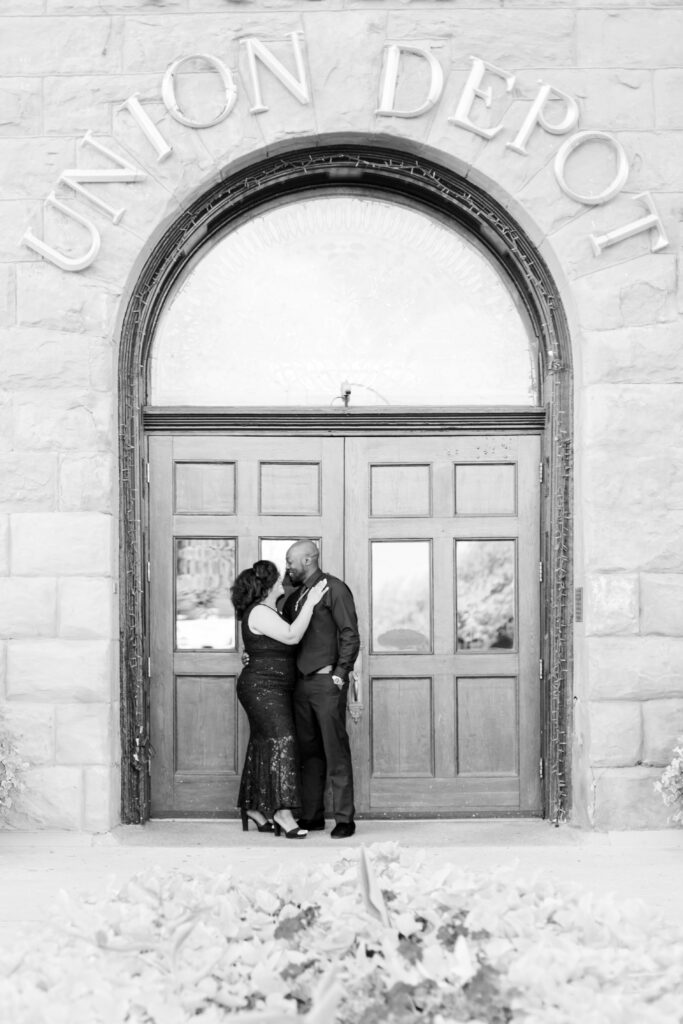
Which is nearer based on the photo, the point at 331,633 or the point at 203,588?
the point at 331,633

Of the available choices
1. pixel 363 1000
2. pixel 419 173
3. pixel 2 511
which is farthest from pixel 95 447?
pixel 363 1000

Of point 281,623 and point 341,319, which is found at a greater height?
point 341,319

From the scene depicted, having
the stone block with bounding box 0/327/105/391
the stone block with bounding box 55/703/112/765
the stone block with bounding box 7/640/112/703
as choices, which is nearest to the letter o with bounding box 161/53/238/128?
the stone block with bounding box 0/327/105/391

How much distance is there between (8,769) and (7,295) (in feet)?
7.96

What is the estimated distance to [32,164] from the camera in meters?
6.57

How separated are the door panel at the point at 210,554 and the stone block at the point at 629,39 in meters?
2.48

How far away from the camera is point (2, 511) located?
649cm

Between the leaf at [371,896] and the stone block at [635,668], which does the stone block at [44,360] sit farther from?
the leaf at [371,896]

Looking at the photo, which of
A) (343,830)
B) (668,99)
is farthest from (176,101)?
(343,830)

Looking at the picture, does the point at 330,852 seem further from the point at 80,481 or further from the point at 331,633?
the point at 80,481

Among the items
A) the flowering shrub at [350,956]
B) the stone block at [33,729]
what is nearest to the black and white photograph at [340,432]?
the stone block at [33,729]

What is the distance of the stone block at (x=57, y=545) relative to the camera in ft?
21.3

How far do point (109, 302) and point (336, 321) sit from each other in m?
1.30

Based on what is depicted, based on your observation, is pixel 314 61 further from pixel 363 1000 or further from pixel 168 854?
pixel 363 1000
